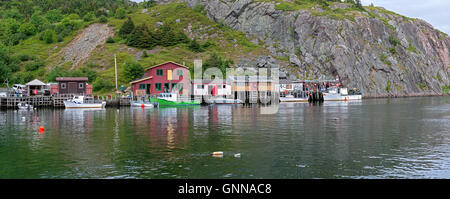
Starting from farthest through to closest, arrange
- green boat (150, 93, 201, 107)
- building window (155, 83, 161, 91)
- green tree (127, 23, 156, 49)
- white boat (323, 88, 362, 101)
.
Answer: green tree (127, 23, 156, 49) → white boat (323, 88, 362, 101) → building window (155, 83, 161, 91) → green boat (150, 93, 201, 107)

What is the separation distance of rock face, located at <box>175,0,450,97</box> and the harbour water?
10413 cm

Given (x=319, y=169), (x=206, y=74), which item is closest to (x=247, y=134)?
(x=319, y=169)

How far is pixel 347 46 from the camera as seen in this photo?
6220 inches

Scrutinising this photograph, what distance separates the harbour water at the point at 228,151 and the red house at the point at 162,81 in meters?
53.9

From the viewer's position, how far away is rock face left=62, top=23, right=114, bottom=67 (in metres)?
144

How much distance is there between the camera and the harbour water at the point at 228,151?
26234 mm

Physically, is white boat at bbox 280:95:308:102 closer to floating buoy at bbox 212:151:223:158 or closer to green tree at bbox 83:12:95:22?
floating buoy at bbox 212:151:223:158

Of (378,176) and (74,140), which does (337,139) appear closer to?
(378,176)

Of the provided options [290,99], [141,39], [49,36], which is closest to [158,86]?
[290,99]

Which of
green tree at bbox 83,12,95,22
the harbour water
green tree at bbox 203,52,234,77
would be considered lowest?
the harbour water

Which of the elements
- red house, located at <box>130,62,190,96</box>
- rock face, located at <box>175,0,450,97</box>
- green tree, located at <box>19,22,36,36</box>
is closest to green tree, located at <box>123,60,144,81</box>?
red house, located at <box>130,62,190,96</box>

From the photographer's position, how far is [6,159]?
3073 centimetres

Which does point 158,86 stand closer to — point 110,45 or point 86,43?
point 110,45
